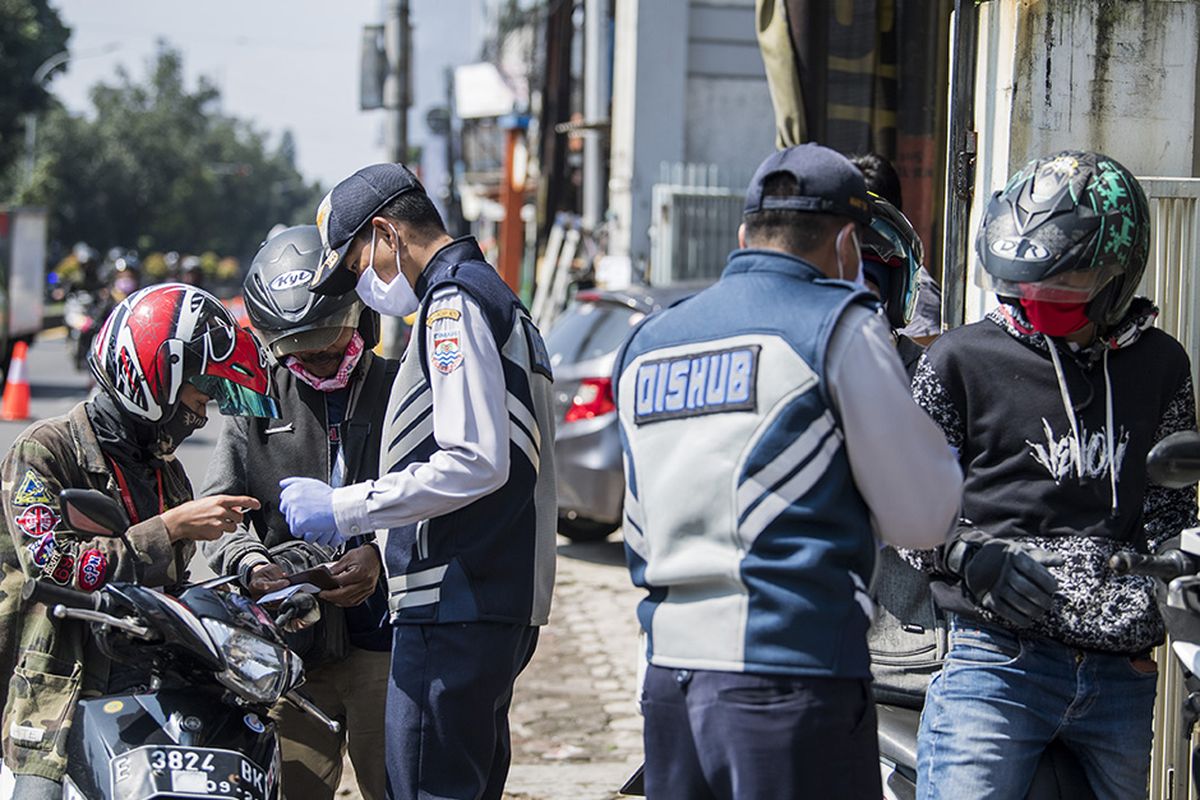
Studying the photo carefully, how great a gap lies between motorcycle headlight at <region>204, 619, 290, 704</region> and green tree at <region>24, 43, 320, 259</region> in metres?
58.1

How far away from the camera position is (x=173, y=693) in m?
3.37

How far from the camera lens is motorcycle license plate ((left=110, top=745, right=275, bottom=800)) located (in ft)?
10.4

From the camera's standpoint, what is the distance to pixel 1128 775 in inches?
131

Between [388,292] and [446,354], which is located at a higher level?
[388,292]

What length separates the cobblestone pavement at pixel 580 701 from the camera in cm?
607

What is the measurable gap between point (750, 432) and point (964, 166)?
2.15m

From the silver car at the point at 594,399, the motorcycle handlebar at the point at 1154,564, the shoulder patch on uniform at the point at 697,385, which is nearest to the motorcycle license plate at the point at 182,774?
the shoulder patch on uniform at the point at 697,385

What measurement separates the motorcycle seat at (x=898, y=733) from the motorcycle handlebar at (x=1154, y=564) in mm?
896

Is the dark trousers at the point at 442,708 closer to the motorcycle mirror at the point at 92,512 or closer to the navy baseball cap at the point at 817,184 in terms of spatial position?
the motorcycle mirror at the point at 92,512

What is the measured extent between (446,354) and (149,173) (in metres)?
78.3

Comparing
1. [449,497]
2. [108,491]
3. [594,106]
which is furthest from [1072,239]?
[594,106]

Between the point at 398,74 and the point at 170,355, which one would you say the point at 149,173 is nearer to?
the point at 398,74

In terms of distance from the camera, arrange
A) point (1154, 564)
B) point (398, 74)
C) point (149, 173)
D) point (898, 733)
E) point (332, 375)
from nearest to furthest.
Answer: point (1154, 564) → point (898, 733) → point (332, 375) → point (398, 74) → point (149, 173)

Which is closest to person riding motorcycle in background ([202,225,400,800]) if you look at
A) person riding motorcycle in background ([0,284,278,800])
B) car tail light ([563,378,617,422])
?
person riding motorcycle in background ([0,284,278,800])
